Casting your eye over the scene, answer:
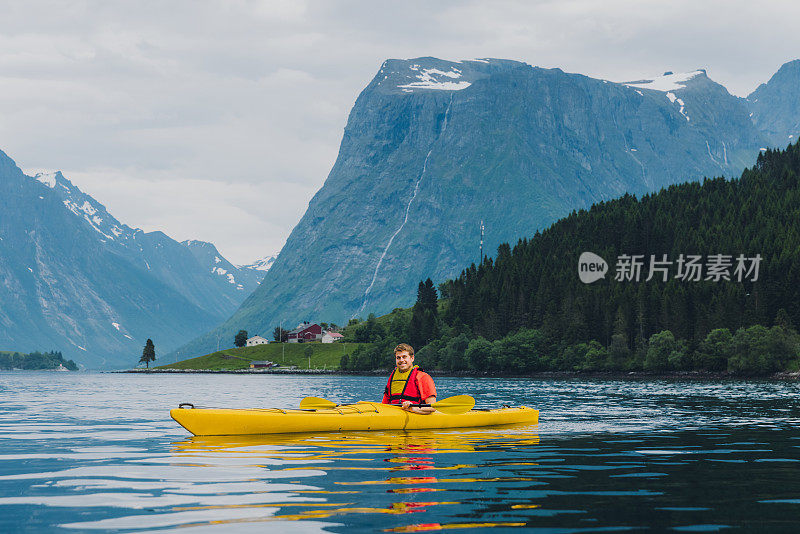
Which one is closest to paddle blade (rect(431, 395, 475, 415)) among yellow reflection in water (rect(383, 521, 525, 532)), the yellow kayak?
the yellow kayak

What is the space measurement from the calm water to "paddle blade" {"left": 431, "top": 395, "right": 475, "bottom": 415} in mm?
2199

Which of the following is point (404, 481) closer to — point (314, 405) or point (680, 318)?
point (314, 405)

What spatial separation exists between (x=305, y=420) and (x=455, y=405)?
671 centimetres

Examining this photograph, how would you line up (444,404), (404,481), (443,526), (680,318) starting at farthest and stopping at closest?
(680,318), (444,404), (404,481), (443,526)

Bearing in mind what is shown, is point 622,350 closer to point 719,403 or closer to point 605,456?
point 719,403

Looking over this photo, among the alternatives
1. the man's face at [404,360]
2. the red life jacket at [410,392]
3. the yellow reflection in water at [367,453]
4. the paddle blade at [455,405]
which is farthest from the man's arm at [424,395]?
the paddle blade at [455,405]

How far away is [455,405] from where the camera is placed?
3481 cm

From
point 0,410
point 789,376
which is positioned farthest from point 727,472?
point 789,376

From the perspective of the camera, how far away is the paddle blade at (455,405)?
113ft

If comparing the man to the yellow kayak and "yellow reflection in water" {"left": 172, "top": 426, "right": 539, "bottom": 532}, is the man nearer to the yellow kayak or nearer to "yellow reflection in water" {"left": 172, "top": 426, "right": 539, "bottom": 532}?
the yellow kayak

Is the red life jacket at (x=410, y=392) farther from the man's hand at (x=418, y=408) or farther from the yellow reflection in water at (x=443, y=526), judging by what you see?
the yellow reflection in water at (x=443, y=526)

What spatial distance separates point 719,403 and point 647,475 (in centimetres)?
4194

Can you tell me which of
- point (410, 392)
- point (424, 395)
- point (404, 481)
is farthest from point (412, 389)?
point (404, 481)

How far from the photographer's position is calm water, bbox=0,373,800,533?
49.8 feet
